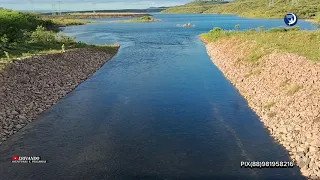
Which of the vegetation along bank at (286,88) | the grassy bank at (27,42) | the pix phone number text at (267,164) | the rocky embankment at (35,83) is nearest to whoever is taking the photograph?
the pix phone number text at (267,164)

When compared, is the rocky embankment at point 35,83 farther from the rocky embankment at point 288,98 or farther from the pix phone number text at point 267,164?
the rocky embankment at point 288,98

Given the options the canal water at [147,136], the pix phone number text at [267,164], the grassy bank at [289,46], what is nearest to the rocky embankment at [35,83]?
the canal water at [147,136]

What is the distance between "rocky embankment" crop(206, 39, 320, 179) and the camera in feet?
59.1

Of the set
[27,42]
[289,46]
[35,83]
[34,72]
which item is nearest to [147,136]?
[35,83]

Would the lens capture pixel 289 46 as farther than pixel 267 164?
Yes

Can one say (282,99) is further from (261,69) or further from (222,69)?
(222,69)

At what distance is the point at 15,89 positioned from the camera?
1115 inches

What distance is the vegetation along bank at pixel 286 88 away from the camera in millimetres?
18469

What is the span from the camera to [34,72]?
34.5 m

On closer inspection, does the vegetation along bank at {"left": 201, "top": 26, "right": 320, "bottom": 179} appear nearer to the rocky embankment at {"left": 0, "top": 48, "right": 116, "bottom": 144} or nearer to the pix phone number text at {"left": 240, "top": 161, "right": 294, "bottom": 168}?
the pix phone number text at {"left": 240, "top": 161, "right": 294, "bottom": 168}

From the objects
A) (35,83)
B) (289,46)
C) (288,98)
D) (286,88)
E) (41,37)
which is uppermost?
(41,37)

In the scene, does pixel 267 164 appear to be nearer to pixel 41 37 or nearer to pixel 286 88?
pixel 286 88

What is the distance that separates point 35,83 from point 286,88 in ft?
76.7

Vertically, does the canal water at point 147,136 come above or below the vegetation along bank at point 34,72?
below
